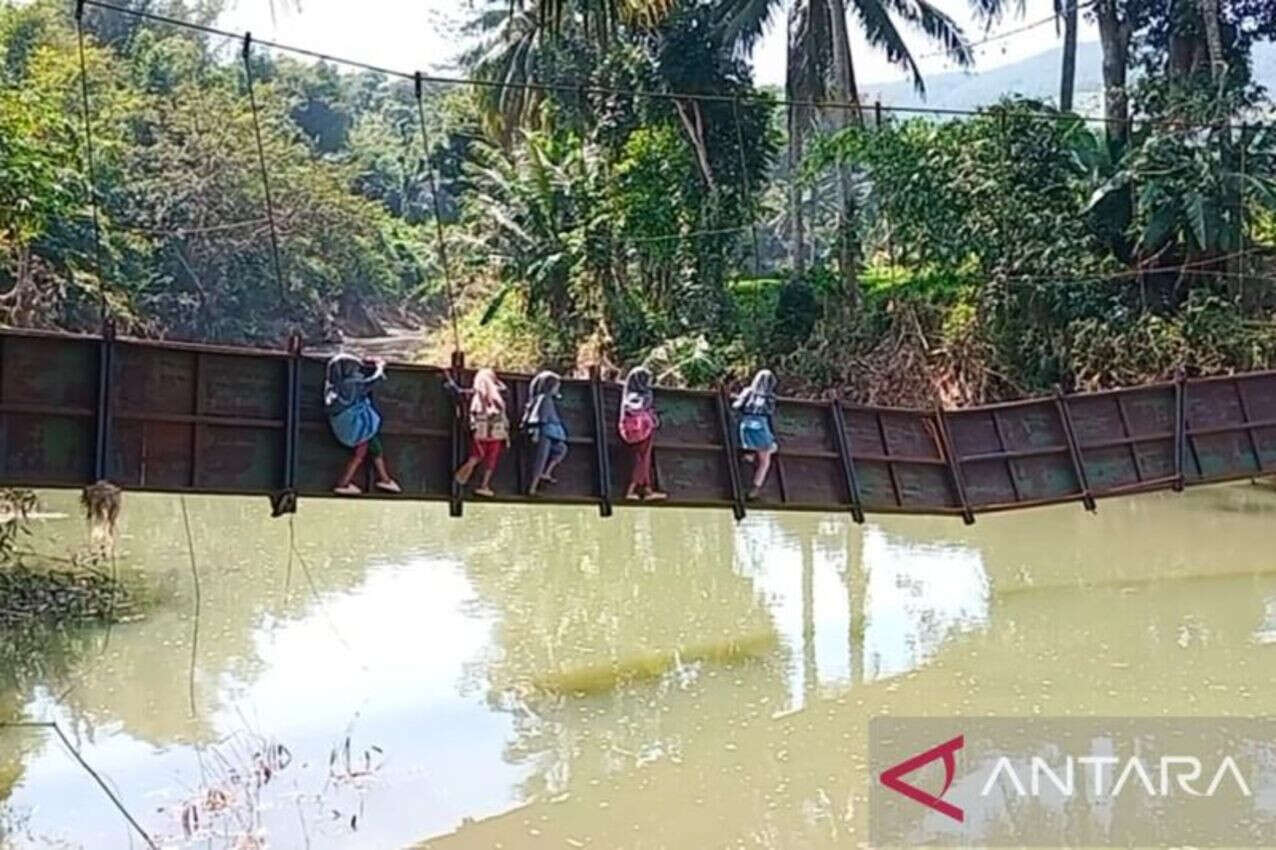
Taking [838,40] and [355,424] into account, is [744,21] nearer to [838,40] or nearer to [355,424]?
[838,40]

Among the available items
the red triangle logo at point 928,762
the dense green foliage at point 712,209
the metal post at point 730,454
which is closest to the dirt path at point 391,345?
the dense green foliage at point 712,209

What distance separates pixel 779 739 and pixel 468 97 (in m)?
31.5

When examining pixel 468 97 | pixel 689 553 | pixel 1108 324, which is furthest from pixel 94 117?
pixel 1108 324

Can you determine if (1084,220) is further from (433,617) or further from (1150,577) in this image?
(433,617)

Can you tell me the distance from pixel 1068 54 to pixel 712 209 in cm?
766

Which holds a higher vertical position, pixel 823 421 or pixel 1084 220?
pixel 1084 220

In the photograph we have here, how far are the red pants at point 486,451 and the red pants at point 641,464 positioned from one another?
3.59 feet

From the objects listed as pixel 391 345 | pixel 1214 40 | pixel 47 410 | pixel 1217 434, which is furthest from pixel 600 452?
pixel 391 345

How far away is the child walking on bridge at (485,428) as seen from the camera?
25.2ft

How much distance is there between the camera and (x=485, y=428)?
7668 mm

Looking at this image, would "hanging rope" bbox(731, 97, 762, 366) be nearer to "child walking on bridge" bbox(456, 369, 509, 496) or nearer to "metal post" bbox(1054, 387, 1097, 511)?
"metal post" bbox(1054, 387, 1097, 511)

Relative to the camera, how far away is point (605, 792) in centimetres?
713

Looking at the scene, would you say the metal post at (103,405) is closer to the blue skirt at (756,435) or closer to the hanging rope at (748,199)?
the blue skirt at (756,435)

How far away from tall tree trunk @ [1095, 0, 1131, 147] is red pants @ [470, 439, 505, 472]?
1611cm
